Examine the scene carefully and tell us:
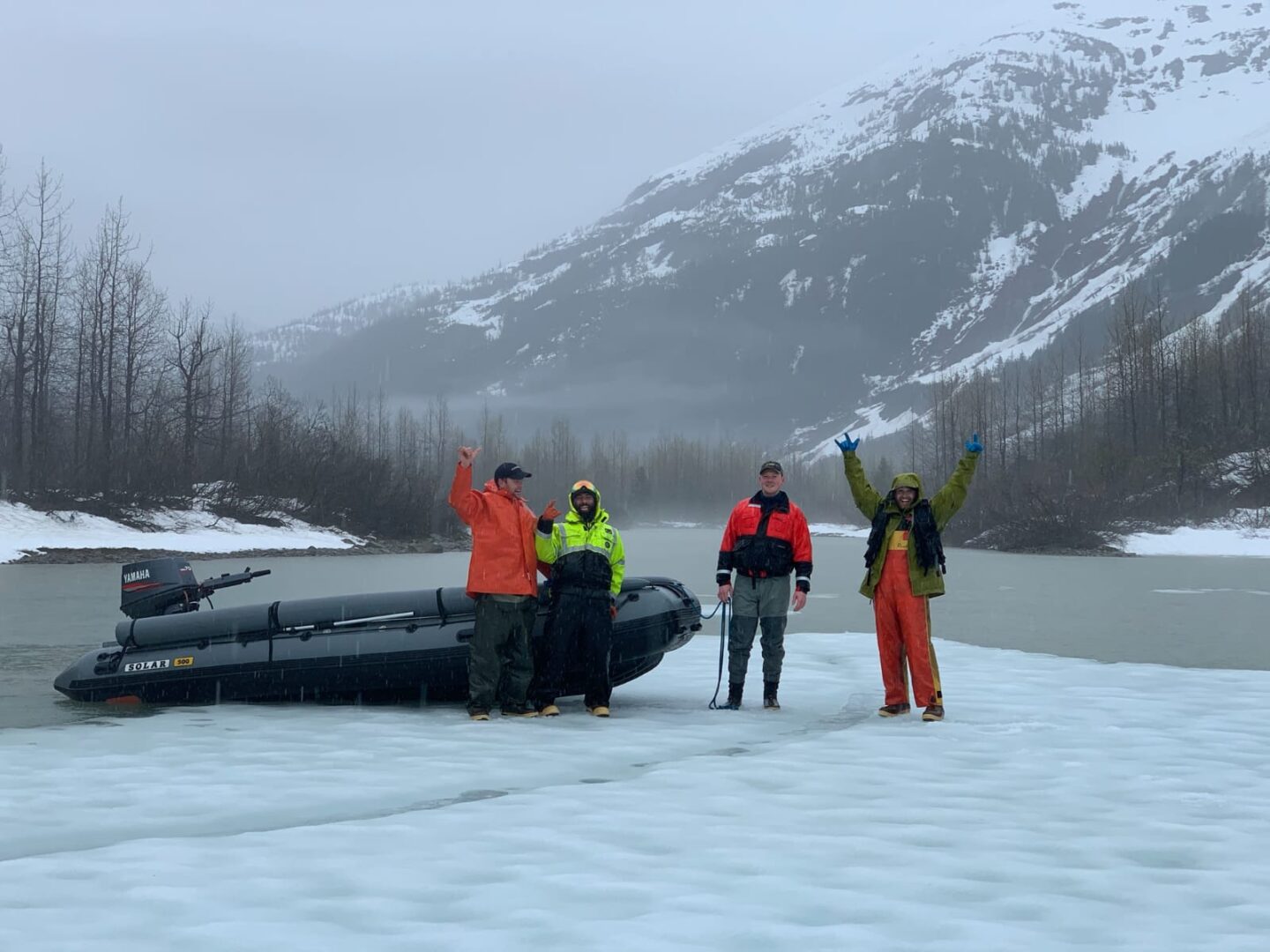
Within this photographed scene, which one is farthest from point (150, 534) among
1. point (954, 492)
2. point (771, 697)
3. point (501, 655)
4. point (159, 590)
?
point (954, 492)

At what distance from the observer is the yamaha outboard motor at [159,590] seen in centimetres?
952

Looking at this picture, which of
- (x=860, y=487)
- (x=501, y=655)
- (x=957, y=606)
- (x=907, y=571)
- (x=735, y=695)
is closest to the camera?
(x=907, y=571)

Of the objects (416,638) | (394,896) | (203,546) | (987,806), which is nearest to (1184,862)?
(987,806)

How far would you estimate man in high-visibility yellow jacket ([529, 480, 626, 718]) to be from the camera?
26.9 ft

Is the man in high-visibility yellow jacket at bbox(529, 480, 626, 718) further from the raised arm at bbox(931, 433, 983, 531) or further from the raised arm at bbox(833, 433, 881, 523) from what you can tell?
the raised arm at bbox(931, 433, 983, 531)

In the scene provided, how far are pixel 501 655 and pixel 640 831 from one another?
3.44m

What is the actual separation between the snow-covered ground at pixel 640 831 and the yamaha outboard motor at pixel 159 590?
137cm

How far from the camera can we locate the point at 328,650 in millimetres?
8781

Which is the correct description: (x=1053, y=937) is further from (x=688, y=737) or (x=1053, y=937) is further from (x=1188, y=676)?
(x=1188, y=676)

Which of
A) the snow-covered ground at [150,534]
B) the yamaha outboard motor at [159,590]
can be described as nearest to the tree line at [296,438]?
the snow-covered ground at [150,534]

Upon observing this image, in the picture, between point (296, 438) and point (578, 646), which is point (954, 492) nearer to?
point (578, 646)

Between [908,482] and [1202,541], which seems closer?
[908,482]

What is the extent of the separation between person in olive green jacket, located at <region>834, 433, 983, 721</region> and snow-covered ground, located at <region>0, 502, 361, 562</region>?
2912 cm

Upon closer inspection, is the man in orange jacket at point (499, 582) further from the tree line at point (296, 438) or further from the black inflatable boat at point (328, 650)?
the tree line at point (296, 438)
